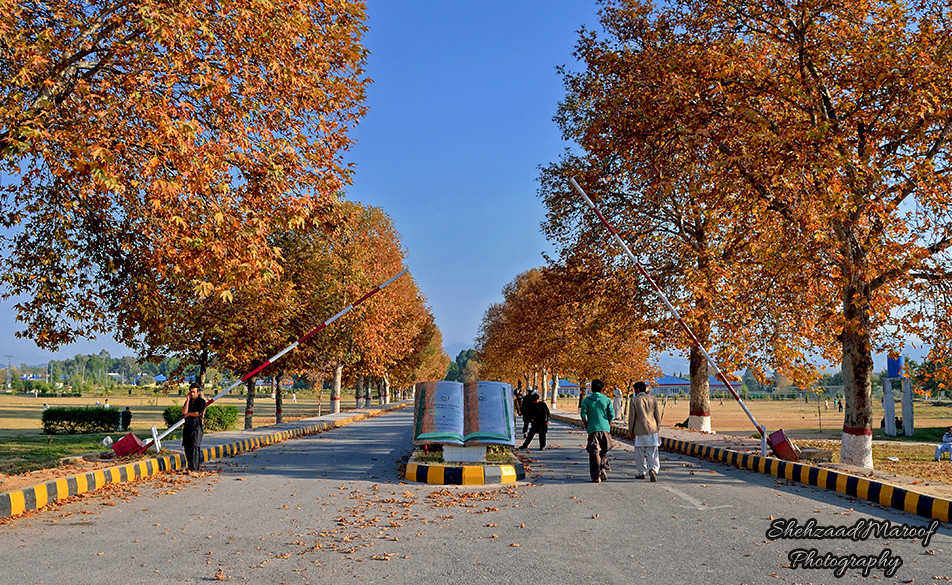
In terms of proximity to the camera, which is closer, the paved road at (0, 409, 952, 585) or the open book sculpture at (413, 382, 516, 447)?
the paved road at (0, 409, 952, 585)

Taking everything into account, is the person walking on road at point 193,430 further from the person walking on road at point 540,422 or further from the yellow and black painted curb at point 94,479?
the person walking on road at point 540,422

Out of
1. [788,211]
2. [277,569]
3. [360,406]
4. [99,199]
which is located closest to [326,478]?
[99,199]

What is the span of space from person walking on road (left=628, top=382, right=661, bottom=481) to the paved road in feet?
0.98

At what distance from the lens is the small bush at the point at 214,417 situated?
2758 centimetres

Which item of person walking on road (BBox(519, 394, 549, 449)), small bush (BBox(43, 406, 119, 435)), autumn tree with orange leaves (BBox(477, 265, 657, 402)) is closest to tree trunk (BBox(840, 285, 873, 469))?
person walking on road (BBox(519, 394, 549, 449))

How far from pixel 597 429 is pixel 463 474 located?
7.77 feet

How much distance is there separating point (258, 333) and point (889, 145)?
19096mm

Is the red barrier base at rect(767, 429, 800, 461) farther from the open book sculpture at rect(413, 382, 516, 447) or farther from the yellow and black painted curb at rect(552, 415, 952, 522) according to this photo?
the open book sculpture at rect(413, 382, 516, 447)

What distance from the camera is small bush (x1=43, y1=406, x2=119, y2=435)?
2888 cm

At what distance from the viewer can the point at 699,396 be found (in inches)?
1033

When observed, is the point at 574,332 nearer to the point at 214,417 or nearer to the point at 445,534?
A: the point at 214,417

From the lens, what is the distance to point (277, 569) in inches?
245

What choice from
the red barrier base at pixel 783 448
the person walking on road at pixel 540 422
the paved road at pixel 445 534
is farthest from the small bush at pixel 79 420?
the red barrier base at pixel 783 448

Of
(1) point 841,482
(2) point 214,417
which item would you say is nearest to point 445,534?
(1) point 841,482
